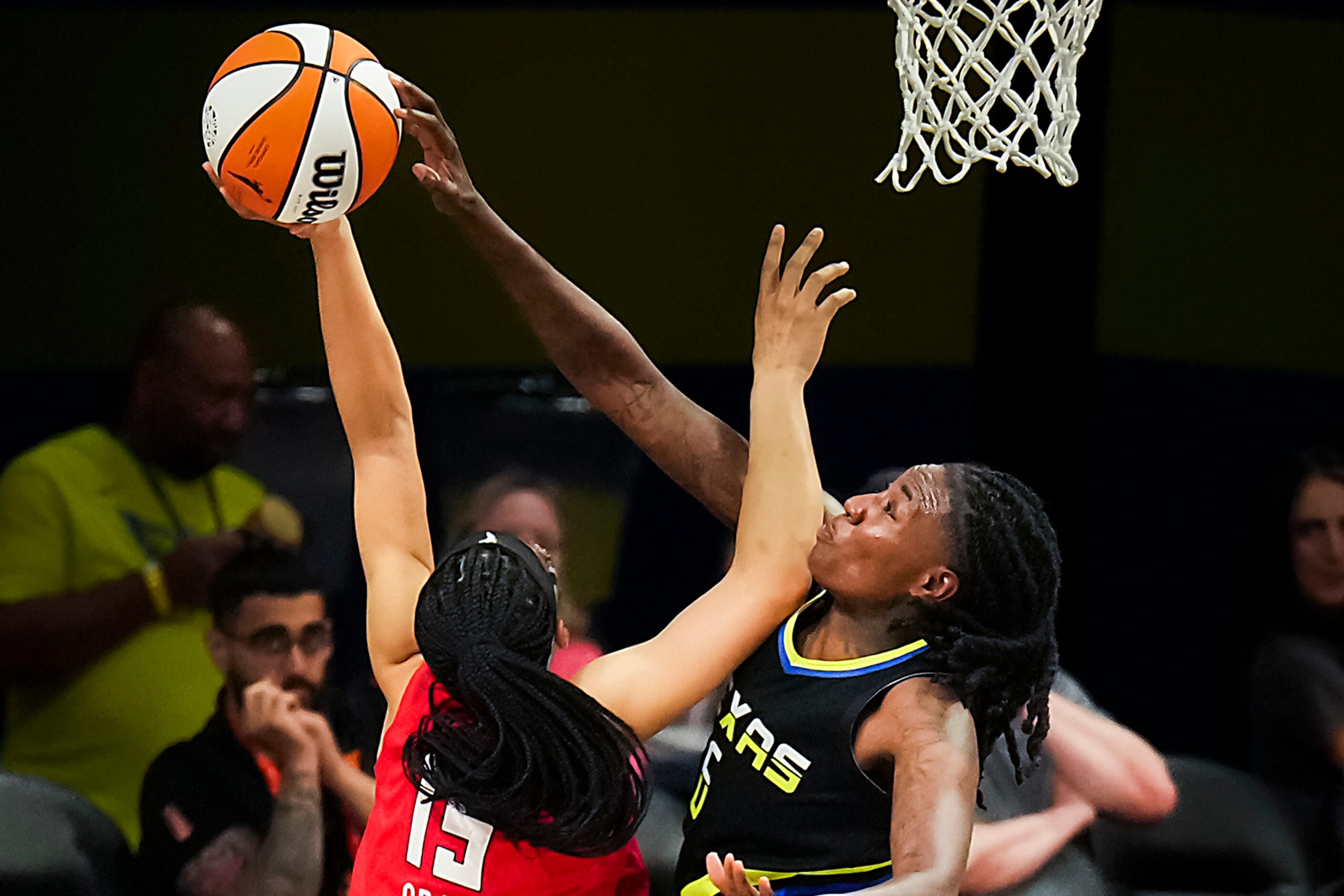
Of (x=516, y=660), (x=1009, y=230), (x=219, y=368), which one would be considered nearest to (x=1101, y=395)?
(x=1009, y=230)

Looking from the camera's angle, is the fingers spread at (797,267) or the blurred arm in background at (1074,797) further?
the blurred arm in background at (1074,797)

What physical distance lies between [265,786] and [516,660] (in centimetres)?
212

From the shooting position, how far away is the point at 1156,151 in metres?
5.66

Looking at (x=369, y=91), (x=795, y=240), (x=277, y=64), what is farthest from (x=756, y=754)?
(x=795, y=240)

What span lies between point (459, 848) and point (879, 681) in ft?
2.21

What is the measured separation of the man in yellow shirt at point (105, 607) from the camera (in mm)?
4312

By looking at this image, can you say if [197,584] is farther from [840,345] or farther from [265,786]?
[840,345]

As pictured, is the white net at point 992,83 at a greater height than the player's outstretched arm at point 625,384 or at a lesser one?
greater

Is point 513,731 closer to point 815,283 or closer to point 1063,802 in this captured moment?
point 815,283

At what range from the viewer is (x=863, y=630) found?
2506 mm

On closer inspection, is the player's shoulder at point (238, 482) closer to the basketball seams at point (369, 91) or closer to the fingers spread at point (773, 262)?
the basketball seams at point (369, 91)

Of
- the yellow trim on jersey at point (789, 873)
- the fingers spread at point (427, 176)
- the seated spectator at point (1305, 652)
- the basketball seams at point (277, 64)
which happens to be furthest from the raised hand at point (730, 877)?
the seated spectator at point (1305, 652)

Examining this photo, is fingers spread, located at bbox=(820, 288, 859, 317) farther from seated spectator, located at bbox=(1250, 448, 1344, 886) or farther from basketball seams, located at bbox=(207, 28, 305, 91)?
seated spectator, located at bbox=(1250, 448, 1344, 886)

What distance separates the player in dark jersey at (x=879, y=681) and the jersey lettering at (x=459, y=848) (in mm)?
330
